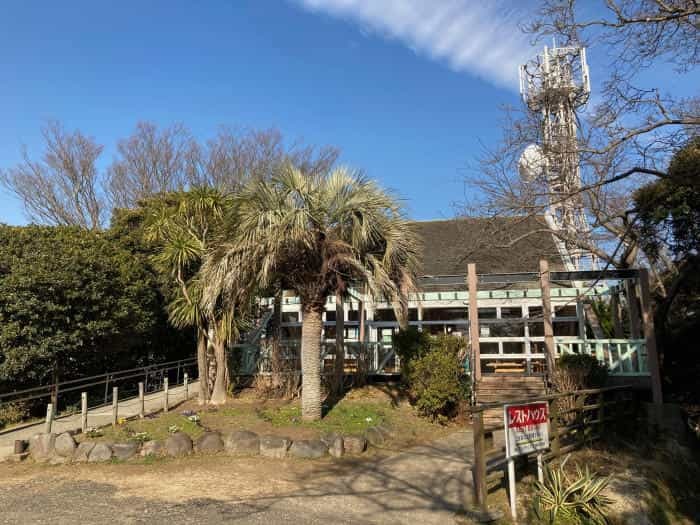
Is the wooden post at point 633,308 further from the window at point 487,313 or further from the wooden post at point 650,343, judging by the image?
the window at point 487,313

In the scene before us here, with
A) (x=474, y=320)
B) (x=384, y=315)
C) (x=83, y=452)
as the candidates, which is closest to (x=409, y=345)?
(x=474, y=320)

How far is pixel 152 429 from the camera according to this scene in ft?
30.1

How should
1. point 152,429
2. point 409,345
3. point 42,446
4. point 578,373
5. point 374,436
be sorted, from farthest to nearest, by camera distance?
1. point 409,345
2. point 578,373
3. point 152,429
4. point 374,436
5. point 42,446

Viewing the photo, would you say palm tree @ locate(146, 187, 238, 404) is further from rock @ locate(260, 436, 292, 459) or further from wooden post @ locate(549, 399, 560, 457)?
wooden post @ locate(549, 399, 560, 457)

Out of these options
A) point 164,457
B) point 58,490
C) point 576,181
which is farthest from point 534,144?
point 58,490

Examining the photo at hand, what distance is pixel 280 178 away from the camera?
29.8 feet

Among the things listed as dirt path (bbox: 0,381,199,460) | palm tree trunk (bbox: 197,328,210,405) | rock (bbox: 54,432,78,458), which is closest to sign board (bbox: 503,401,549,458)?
rock (bbox: 54,432,78,458)

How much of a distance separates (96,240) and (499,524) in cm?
1195

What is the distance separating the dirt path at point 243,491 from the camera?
19.0ft

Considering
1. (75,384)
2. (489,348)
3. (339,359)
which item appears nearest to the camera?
(339,359)

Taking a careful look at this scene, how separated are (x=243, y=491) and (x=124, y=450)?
2.61m

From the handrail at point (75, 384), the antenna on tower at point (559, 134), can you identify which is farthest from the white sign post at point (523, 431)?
the handrail at point (75, 384)

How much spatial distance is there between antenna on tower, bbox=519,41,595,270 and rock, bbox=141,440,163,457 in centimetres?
720

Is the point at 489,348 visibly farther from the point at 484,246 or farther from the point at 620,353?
the point at 484,246
